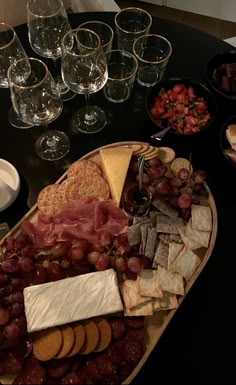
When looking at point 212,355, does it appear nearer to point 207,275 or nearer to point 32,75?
point 207,275

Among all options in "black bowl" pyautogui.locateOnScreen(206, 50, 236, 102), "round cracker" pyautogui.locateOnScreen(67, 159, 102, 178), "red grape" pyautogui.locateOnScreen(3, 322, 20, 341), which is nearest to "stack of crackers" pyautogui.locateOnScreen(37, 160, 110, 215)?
"round cracker" pyautogui.locateOnScreen(67, 159, 102, 178)

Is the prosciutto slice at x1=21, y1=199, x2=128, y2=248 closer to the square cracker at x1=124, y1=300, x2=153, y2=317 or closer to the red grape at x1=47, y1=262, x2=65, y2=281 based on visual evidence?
the red grape at x1=47, y1=262, x2=65, y2=281

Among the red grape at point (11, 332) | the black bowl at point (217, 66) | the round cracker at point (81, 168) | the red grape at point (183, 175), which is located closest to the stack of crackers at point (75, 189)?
the round cracker at point (81, 168)

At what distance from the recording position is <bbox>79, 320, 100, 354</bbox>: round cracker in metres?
0.91

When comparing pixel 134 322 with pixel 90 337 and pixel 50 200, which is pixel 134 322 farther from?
pixel 50 200

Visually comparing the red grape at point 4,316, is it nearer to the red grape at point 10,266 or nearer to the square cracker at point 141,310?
the red grape at point 10,266

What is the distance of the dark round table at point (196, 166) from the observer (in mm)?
965

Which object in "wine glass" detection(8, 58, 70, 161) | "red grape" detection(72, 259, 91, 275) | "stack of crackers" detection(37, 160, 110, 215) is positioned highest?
"wine glass" detection(8, 58, 70, 161)

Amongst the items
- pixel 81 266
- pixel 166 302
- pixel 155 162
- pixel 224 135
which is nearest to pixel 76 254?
pixel 81 266

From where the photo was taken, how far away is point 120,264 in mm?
998

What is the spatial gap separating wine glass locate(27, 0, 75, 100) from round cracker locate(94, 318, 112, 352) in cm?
81

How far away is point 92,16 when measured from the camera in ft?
4.89

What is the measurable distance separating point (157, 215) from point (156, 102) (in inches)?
15.5

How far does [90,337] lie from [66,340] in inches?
2.1
